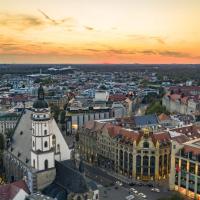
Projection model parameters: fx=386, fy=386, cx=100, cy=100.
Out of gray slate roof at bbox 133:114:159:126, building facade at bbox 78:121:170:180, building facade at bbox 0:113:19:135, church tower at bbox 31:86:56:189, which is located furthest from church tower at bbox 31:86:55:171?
building facade at bbox 0:113:19:135

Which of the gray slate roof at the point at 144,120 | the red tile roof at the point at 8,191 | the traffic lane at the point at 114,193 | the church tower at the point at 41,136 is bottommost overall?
the traffic lane at the point at 114,193

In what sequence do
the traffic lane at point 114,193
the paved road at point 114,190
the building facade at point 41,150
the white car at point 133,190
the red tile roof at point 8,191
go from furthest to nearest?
the white car at point 133,190 < the paved road at point 114,190 < the traffic lane at point 114,193 < the building facade at point 41,150 < the red tile roof at point 8,191

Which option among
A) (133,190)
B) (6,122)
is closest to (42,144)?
(133,190)

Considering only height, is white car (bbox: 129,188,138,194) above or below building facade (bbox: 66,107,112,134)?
below

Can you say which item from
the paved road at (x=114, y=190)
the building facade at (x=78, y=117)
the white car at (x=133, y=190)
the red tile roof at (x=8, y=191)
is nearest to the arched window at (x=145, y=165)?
the paved road at (x=114, y=190)

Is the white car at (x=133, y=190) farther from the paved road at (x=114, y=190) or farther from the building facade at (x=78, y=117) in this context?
the building facade at (x=78, y=117)

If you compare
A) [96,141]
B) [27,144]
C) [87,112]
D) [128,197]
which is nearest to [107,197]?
[128,197]

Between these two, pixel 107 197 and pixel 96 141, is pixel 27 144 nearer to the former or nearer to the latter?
pixel 107 197

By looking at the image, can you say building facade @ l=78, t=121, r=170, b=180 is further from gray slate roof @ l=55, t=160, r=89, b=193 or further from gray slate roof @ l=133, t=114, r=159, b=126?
gray slate roof @ l=55, t=160, r=89, b=193
